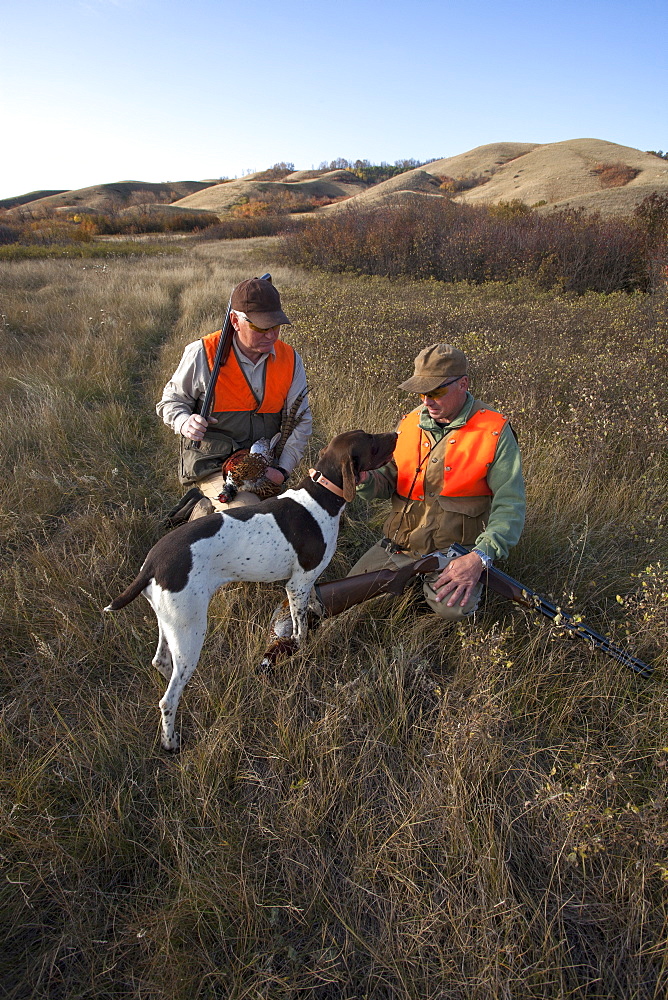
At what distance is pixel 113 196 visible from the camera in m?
50.0

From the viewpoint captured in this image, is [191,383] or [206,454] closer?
[191,383]

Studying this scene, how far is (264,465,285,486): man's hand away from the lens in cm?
346

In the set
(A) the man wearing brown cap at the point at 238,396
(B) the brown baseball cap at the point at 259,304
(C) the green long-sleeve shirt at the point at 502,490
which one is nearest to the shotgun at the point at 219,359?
(A) the man wearing brown cap at the point at 238,396

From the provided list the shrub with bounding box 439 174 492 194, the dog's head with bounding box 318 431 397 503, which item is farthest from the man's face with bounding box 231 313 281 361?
the shrub with bounding box 439 174 492 194

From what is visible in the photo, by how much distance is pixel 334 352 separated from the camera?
6.26 metres

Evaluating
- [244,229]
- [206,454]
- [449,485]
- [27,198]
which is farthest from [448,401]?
[27,198]

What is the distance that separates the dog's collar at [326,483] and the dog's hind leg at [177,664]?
0.93 meters

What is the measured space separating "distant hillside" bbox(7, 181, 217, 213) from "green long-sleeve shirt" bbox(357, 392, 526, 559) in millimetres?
49281

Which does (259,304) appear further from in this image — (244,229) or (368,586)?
(244,229)

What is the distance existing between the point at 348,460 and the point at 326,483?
181 millimetres

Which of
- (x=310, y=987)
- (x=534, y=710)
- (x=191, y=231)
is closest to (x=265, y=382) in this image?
(x=534, y=710)

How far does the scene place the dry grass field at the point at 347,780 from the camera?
62.7 inches

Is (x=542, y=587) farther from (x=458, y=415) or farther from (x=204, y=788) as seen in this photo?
(x=204, y=788)

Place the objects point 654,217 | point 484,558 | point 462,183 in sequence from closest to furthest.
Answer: point 484,558 < point 654,217 < point 462,183
